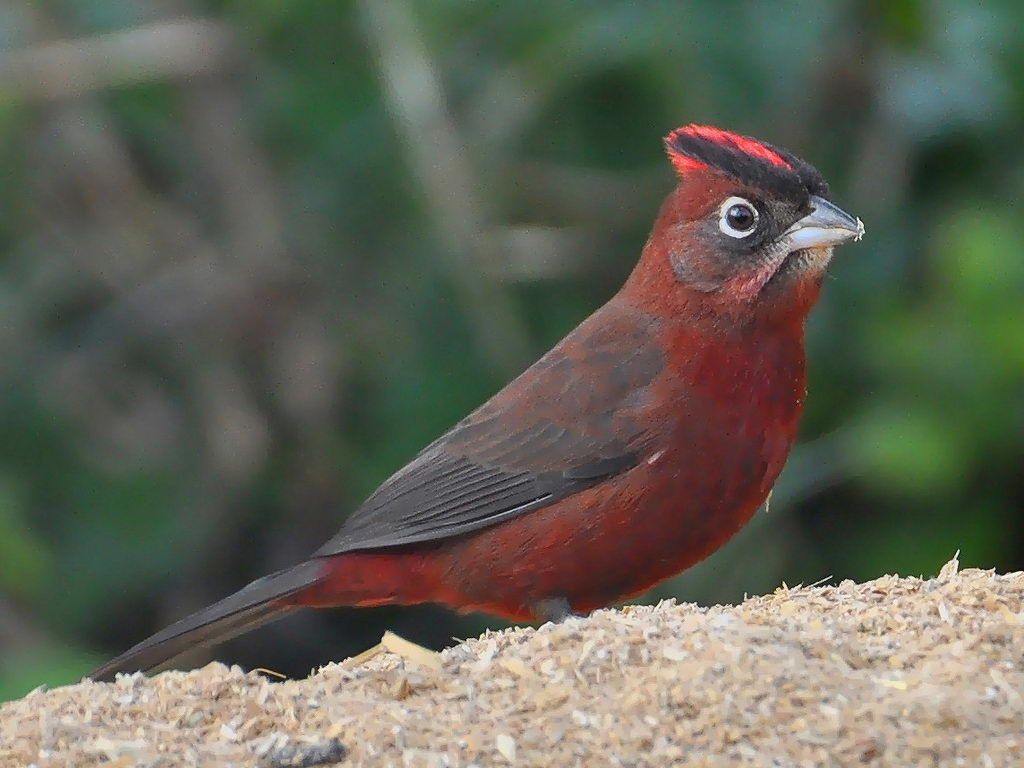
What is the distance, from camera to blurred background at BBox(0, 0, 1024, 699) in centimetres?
578

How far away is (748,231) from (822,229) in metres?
0.20

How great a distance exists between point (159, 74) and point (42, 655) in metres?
2.11

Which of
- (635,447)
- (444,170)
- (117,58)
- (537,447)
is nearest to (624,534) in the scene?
(635,447)

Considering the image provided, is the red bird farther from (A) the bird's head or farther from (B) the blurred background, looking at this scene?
(B) the blurred background

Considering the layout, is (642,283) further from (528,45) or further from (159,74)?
(159,74)

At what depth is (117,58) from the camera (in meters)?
6.41

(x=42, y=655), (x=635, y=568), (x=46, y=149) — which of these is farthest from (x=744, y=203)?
(x=46, y=149)

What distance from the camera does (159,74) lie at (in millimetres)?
6473

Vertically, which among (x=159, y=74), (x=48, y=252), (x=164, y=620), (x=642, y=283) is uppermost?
(x=159, y=74)

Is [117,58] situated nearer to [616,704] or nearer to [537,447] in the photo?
[537,447]

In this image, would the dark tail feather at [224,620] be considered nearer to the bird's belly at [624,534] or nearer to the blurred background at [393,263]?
the bird's belly at [624,534]

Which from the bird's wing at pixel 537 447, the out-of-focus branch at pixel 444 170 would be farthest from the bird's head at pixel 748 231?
the out-of-focus branch at pixel 444 170

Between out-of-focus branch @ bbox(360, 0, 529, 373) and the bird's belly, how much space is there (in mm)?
1559

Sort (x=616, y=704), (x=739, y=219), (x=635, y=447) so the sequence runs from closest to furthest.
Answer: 1. (x=616, y=704)
2. (x=635, y=447)
3. (x=739, y=219)
